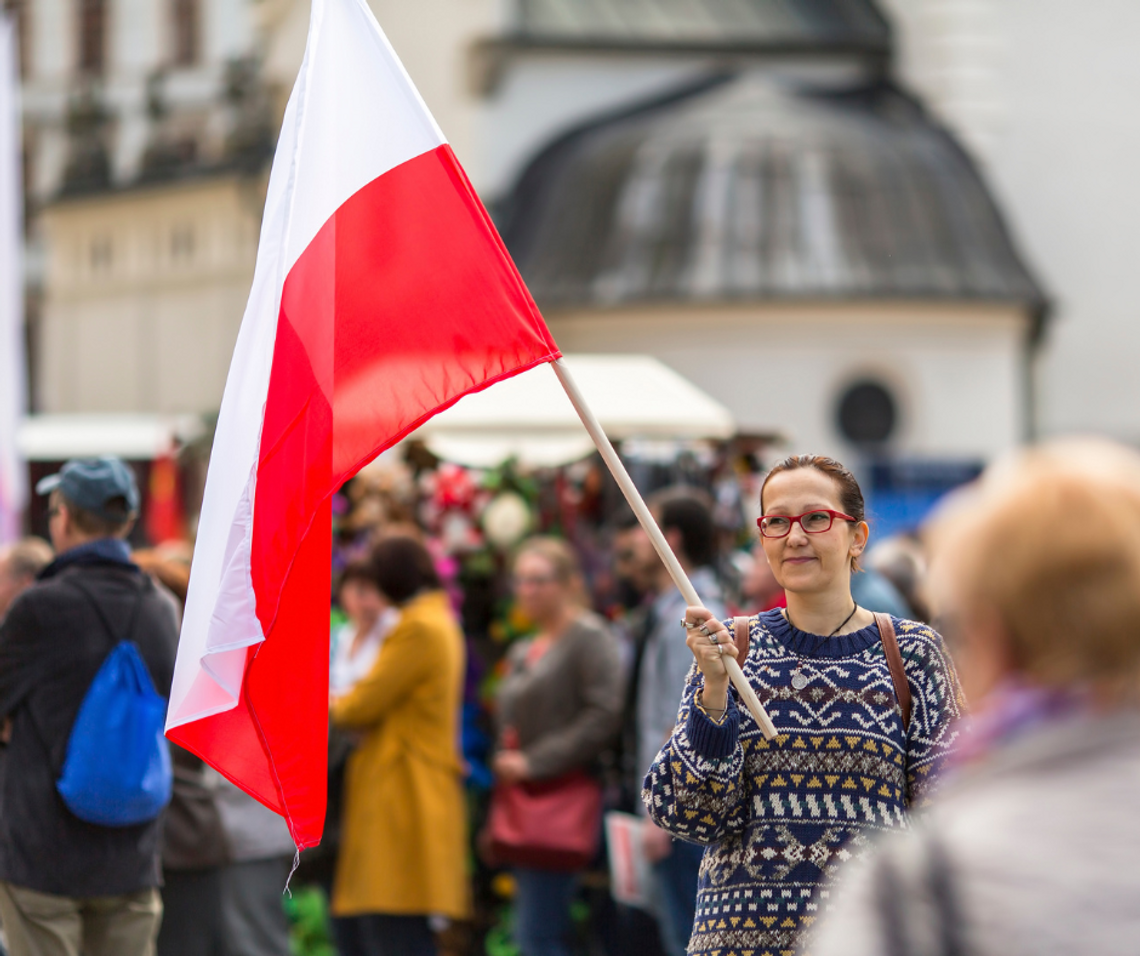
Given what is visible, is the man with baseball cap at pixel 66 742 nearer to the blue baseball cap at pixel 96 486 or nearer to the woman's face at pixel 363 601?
the blue baseball cap at pixel 96 486

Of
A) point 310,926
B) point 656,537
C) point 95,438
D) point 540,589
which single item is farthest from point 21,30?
point 656,537

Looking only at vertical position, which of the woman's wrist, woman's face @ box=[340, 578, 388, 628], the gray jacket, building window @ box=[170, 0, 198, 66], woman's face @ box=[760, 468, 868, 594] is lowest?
woman's face @ box=[340, 578, 388, 628]

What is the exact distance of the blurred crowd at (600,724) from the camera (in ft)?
6.15

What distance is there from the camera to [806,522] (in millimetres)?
3637

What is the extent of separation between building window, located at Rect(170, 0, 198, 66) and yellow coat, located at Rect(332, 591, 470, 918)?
35348 mm

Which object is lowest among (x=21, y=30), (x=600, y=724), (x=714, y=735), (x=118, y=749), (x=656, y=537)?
(x=600, y=724)

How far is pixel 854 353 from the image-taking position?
24172 mm

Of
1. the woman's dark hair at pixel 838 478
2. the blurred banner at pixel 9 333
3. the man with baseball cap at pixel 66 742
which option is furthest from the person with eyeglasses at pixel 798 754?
the blurred banner at pixel 9 333

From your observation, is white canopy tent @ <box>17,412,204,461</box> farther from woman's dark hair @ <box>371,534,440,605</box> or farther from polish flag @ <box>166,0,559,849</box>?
polish flag @ <box>166,0,559,849</box>

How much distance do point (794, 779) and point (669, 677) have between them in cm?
299

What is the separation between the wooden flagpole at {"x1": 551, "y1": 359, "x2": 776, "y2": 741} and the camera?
341cm

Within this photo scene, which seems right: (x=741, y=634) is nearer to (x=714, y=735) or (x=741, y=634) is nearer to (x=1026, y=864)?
(x=714, y=735)

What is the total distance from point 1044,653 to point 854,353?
22.6 metres

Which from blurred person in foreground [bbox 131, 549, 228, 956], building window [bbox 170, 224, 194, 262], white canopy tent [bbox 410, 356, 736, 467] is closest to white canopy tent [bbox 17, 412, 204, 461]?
building window [bbox 170, 224, 194, 262]
